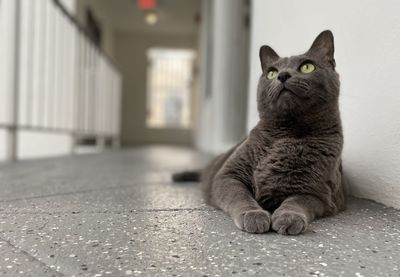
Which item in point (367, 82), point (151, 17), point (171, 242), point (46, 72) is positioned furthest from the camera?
point (151, 17)

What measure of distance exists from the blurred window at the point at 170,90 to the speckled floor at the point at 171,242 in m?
7.65

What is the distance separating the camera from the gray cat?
36.3 inches

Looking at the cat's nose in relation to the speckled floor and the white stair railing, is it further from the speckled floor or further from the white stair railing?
the white stair railing

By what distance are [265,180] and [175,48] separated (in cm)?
780

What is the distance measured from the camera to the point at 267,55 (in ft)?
3.58

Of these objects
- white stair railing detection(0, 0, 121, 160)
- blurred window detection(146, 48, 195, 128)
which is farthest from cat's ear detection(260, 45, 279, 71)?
blurred window detection(146, 48, 195, 128)

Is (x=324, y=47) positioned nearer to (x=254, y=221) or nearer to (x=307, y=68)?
(x=307, y=68)

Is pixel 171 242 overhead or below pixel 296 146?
below

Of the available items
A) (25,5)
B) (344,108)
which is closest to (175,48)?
(25,5)

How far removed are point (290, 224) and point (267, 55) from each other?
50 centimetres

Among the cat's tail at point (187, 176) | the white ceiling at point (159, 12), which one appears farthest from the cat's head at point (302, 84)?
the white ceiling at point (159, 12)

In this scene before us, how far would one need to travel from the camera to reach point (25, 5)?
8.25 ft

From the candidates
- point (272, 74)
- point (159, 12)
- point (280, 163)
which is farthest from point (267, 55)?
point (159, 12)

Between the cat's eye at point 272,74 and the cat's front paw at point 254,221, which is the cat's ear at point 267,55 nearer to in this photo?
the cat's eye at point 272,74
